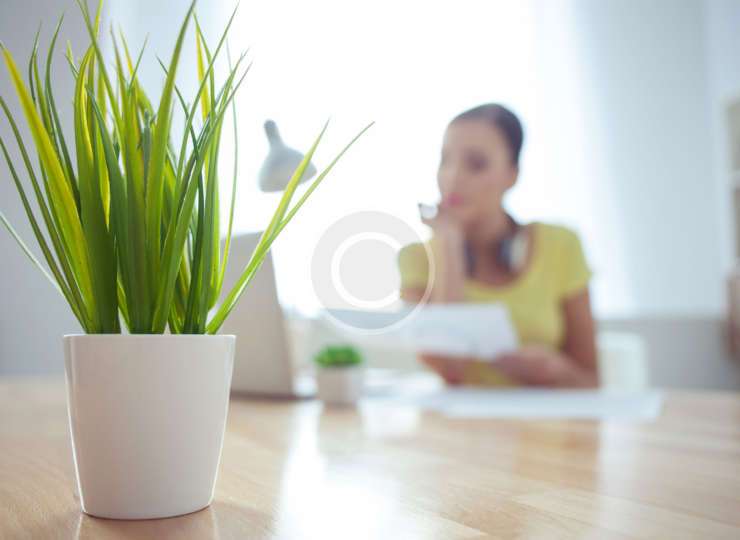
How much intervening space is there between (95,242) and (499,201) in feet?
6.58

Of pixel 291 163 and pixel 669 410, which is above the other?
pixel 291 163

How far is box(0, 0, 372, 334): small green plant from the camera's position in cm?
43

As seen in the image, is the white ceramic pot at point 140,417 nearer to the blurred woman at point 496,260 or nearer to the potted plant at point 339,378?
the potted plant at point 339,378

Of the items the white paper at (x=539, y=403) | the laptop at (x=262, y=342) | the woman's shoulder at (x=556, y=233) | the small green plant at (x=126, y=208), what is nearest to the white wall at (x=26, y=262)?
the small green plant at (x=126, y=208)

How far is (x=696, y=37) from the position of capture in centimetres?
354

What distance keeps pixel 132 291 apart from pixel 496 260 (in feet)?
6.30

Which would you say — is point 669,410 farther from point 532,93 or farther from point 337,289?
point 532,93

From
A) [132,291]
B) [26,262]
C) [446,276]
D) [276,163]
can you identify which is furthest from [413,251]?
[132,291]

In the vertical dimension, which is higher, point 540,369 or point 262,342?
point 262,342

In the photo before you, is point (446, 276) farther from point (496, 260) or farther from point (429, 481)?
point (429, 481)

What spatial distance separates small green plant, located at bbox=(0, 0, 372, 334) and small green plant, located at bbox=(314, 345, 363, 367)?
87cm

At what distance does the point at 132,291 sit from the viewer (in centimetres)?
44

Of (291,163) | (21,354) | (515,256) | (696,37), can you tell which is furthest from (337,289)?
(696,37)

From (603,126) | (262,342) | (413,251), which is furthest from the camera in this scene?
(603,126)
